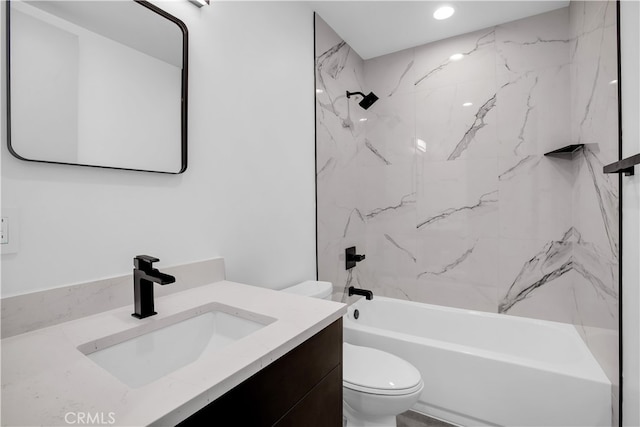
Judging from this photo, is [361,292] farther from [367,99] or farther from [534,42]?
[534,42]

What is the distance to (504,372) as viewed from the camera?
1.59 metres

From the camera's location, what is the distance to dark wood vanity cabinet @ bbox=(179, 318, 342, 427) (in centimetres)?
62

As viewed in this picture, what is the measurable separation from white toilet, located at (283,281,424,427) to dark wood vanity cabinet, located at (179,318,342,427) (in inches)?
14.6

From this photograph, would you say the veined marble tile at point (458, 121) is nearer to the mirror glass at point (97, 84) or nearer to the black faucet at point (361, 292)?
the black faucet at point (361, 292)

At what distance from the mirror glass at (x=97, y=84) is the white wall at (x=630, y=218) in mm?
1669

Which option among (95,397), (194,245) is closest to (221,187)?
(194,245)

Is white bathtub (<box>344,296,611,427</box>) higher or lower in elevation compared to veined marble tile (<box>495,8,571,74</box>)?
lower

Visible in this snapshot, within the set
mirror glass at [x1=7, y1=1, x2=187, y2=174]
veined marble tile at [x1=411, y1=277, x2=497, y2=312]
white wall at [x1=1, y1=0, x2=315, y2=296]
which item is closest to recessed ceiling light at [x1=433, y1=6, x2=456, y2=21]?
white wall at [x1=1, y1=0, x2=315, y2=296]

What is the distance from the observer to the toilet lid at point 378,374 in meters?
1.35

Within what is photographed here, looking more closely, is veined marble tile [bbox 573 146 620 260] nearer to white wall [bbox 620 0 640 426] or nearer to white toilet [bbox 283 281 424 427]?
white wall [bbox 620 0 640 426]

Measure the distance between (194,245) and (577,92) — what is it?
2.38m

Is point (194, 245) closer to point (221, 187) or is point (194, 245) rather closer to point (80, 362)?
point (221, 187)

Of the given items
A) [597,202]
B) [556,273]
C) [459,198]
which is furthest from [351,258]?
[597,202]

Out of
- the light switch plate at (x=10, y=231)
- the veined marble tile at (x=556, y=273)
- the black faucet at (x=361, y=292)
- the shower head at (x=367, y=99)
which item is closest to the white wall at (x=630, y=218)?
the veined marble tile at (x=556, y=273)
